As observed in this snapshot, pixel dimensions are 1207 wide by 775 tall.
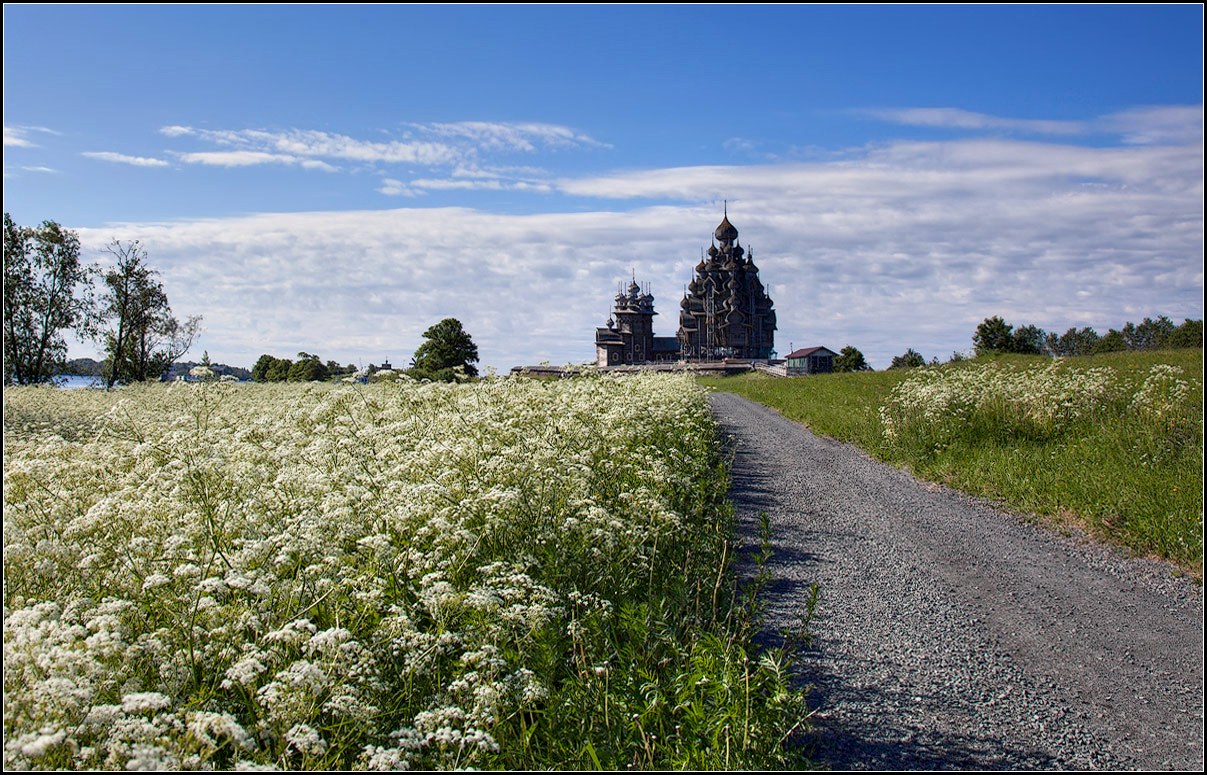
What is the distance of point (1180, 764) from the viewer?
479cm

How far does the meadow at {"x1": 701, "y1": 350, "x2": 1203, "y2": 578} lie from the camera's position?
32.4 ft

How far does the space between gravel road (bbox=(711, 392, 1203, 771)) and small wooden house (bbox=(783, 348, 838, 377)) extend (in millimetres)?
79186

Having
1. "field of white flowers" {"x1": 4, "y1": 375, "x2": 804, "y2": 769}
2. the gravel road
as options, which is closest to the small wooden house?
the gravel road

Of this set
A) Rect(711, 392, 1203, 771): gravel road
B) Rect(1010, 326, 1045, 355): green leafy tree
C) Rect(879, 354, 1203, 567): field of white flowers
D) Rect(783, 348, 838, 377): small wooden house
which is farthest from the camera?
Rect(783, 348, 838, 377): small wooden house

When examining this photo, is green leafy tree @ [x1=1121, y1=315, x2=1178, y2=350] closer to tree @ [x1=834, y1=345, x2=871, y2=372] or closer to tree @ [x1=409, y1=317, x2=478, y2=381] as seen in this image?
tree @ [x1=834, y1=345, x2=871, y2=372]

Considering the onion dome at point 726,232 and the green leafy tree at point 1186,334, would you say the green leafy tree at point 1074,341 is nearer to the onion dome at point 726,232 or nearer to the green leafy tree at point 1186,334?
the green leafy tree at point 1186,334

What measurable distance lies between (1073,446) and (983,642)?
839 centimetres

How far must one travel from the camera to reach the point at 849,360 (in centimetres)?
9331

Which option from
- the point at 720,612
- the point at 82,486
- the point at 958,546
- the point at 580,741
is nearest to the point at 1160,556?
the point at 958,546

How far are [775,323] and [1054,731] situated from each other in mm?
106514

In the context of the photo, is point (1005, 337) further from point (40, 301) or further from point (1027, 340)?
point (40, 301)

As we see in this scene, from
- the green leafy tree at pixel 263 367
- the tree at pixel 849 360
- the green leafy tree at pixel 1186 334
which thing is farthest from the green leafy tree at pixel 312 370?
the tree at pixel 849 360

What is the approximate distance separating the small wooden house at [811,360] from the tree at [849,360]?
88cm

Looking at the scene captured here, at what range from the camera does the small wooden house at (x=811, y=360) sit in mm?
89625
